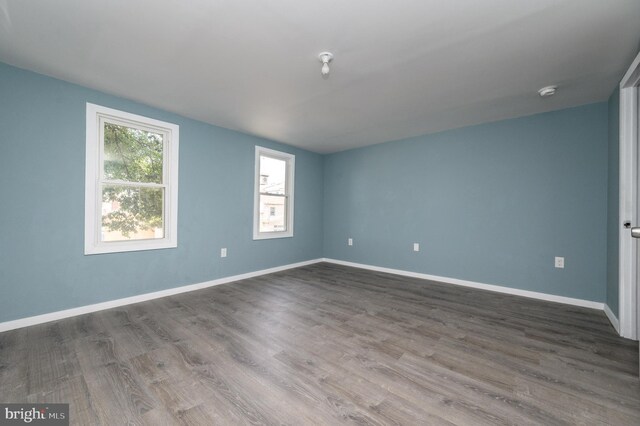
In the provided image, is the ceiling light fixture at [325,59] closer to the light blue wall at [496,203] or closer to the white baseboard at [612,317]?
the light blue wall at [496,203]

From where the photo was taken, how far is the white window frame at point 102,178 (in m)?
2.74

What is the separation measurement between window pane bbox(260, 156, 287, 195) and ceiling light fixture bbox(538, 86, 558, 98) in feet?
12.2

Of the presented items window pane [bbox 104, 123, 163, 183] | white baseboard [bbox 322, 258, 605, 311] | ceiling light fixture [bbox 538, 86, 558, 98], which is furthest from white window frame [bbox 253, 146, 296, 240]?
ceiling light fixture [bbox 538, 86, 558, 98]

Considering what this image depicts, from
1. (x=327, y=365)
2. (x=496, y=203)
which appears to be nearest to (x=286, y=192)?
(x=496, y=203)

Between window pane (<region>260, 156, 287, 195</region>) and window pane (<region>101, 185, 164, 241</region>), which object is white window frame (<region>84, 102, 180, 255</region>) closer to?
window pane (<region>101, 185, 164, 241</region>)

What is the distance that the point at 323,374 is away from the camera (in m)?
1.74

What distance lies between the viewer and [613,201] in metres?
2.67

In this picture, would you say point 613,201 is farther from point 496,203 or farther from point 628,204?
point 496,203

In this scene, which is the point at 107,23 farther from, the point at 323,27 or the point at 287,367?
the point at 287,367

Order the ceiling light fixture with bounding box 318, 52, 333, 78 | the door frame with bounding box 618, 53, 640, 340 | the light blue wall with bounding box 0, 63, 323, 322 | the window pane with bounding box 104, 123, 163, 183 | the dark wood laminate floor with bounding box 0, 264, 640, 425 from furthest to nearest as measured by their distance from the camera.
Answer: the window pane with bounding box 104, 123, 163, 183 → the light blue wall with bounding box 0, 63, 323, 322 → the door frame with bounding box 618, 53, 640, 340 → the ceiling light fixture with bounding box 318, 52, 333, 78 → the dark wood laminate floor with bounding box 0, 264, 640, 425

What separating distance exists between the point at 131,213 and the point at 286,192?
2501 millimetres

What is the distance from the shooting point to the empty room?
161 cm

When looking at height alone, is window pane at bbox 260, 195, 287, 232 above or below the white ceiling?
below

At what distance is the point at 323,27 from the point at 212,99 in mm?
1695
